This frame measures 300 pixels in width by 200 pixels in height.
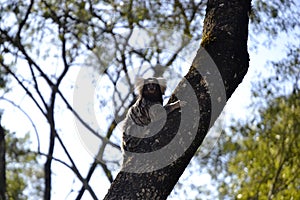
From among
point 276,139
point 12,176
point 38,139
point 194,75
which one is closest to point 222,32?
point 194,75

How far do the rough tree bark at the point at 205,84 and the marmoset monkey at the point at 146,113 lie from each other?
4.5 inches

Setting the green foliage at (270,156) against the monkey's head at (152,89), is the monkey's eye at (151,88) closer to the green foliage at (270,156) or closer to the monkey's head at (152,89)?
the monkey's head at (152,89)

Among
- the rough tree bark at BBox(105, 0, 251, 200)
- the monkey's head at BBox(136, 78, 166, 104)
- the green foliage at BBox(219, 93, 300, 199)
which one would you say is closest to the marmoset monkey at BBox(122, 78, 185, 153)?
the monkey's head at BBox(136, 78, 166, 104)

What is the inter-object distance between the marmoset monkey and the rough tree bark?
0.12 m

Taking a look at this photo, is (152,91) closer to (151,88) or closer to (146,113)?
(151,88)

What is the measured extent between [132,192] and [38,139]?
893cm

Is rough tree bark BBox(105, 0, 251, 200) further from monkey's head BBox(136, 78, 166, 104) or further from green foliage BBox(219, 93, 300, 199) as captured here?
green foliage BBox(219, 93, 300, 199)

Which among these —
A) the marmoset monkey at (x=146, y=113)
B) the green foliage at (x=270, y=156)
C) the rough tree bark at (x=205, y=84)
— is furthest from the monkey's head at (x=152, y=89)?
the green foliage at (x=270, y=156)

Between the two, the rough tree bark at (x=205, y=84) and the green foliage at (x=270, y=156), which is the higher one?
the green foliage at (x=270, y=156)

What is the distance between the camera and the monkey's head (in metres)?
4.97

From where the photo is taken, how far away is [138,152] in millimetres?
4203

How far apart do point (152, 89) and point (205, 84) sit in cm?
71

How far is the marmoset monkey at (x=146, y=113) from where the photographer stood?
172 inches

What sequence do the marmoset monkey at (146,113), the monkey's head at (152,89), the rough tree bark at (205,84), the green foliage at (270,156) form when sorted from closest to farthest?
the rough tree bark at (205,84) < the marmoset monkey at (146,113) < the monkey's head at (152,89) < the green foliage at (270,156)
